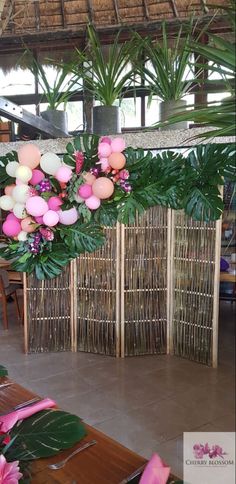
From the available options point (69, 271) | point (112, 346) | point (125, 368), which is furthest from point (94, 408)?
point (69, 271)

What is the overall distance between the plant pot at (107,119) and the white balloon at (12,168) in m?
0.63

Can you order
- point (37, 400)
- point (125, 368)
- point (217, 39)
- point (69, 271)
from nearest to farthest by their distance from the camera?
point (217, 39) → point (37, 400) → point (125, 368) → point (69, 271)

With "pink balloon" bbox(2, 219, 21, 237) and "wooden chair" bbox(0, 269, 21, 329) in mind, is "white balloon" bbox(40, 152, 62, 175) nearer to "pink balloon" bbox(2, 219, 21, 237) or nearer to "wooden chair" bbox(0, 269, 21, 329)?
"pink balloon" bbox(2, 219, 21, 237)

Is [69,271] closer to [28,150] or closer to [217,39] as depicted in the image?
[28,150]

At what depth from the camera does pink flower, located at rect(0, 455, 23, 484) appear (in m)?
0.94

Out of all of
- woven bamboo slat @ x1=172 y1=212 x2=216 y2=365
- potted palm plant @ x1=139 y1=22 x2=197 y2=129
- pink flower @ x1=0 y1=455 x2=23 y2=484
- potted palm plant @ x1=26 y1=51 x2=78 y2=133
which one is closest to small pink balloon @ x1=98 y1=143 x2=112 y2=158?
potted palm plant @ x1=139 y1=22 x2=197 y2=129

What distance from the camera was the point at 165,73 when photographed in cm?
133

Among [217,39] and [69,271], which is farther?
[69,271]

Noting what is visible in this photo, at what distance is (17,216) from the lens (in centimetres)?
101

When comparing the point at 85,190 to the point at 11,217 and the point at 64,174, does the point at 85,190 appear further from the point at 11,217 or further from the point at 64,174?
the point at 11,217

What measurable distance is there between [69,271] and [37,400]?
2.16m

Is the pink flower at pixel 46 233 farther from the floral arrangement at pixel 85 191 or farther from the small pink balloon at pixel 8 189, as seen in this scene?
the small pink balloon at pixel 8 189

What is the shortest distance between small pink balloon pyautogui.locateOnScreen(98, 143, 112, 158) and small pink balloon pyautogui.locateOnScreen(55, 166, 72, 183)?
9 centimetres

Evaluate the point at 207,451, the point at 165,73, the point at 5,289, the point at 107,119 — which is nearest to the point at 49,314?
the point at 5,289
